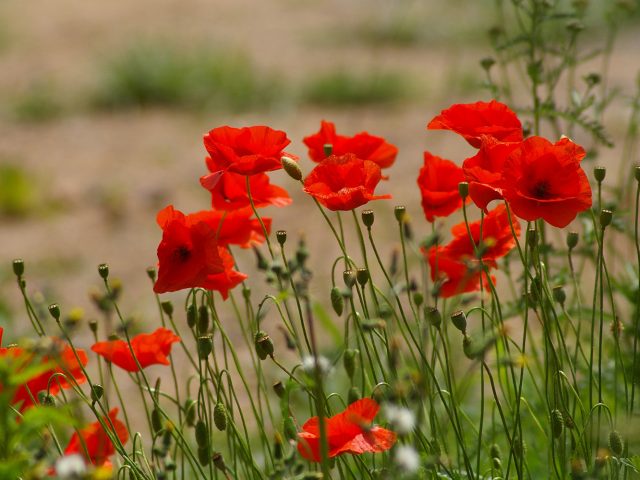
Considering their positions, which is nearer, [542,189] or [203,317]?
[542,189]

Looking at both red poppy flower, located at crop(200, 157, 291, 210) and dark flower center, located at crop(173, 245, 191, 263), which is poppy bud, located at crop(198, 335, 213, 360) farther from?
red poppy flower, located at crop(200, 157, 291, 210)

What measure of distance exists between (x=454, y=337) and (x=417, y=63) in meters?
3.65

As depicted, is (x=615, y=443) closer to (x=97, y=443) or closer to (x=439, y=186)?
(x=439, y=186)

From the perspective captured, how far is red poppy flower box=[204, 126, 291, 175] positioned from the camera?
1650 millimetres

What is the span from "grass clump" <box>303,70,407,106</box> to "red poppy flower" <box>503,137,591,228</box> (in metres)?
4.23

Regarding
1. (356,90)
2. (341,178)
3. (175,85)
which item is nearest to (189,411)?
(341,178)

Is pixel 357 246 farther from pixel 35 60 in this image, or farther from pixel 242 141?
pixel 35 60

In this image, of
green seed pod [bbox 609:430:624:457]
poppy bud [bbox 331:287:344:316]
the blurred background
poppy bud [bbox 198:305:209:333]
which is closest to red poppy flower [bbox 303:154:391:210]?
poppy bud [bbox 331:287:344:316]

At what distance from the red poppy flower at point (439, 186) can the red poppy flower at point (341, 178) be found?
0.51 feet

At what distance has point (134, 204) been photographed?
472 cm

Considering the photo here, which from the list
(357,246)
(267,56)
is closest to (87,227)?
(357,246)

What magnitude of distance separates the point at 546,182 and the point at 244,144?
1.48 feet

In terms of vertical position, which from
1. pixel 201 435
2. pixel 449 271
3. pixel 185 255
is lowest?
pixel 201 435

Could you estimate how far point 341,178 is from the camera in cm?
165
